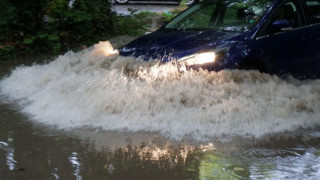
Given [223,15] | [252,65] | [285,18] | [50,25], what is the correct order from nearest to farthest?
[252,65] < [285,18] < [223,15] < [50,25]

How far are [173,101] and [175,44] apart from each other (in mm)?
1053

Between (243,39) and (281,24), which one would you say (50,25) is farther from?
(281,24)

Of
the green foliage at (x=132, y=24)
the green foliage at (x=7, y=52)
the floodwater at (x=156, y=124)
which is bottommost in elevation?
the floodwater at (x=156, y=124)

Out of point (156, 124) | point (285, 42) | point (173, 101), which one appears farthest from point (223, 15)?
point (156, 124)

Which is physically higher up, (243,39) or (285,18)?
(285,18)

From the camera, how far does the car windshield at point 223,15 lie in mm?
6995

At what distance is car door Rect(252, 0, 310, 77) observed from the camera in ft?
22.0

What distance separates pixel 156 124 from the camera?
562cm

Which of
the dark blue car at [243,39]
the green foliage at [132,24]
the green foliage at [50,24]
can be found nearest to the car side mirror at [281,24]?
the dark blue car at [243,39]

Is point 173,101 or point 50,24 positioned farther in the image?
point 50,24

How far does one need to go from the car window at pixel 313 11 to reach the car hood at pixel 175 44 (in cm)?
167

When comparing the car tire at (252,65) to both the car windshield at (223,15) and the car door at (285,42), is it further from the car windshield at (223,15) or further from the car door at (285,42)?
the car windshield at (223,15)

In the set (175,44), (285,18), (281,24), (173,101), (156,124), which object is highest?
(285,18)

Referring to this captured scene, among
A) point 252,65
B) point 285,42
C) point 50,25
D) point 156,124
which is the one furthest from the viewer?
point 50,25
